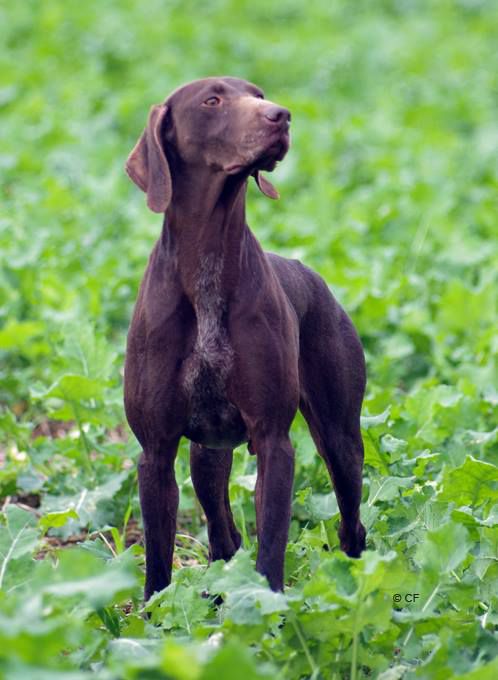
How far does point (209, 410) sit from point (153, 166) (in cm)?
81

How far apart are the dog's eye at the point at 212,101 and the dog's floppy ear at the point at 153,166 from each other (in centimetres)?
16

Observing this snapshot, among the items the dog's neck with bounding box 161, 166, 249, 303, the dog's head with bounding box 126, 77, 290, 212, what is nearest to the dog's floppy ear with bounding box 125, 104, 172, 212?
the dog's head with bounding box 126, 77, 290, 212

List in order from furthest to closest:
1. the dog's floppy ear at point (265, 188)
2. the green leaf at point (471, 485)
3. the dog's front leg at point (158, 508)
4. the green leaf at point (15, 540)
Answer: the green leaf at point (471, 485), the dog's floppy ear at point (265, 188), the dog's front leg at point (158, 508), the green leaf at point (15, 540)

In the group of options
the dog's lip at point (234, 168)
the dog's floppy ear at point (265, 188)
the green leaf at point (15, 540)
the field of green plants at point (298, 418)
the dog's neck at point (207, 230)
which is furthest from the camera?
the dog's floppy ear at point (265, 188)

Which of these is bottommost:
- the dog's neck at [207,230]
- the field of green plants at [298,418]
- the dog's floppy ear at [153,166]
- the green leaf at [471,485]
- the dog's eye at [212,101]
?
the field of green plants at [298,418]

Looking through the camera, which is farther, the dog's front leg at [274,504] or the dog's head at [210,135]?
the dog's front leg at [274,504]

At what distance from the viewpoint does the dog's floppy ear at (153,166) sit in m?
4.62

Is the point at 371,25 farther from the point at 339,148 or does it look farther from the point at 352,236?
the point at 352,236

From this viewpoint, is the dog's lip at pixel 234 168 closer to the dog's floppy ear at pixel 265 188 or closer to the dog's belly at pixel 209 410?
the dog's floppy ear at pixel 265 188

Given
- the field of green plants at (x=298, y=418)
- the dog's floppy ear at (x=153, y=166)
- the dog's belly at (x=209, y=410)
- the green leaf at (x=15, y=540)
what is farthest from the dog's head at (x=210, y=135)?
the field of green plants at (x=298, y=418)

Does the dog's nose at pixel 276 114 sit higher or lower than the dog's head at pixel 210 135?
higher

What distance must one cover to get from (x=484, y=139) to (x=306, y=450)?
27.9 feet

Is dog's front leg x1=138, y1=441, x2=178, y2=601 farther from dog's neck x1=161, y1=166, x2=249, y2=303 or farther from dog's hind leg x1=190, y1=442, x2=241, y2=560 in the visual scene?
dog's neck x1=161, y1=166, x2=249, y2=303

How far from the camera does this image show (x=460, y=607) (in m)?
4.54
